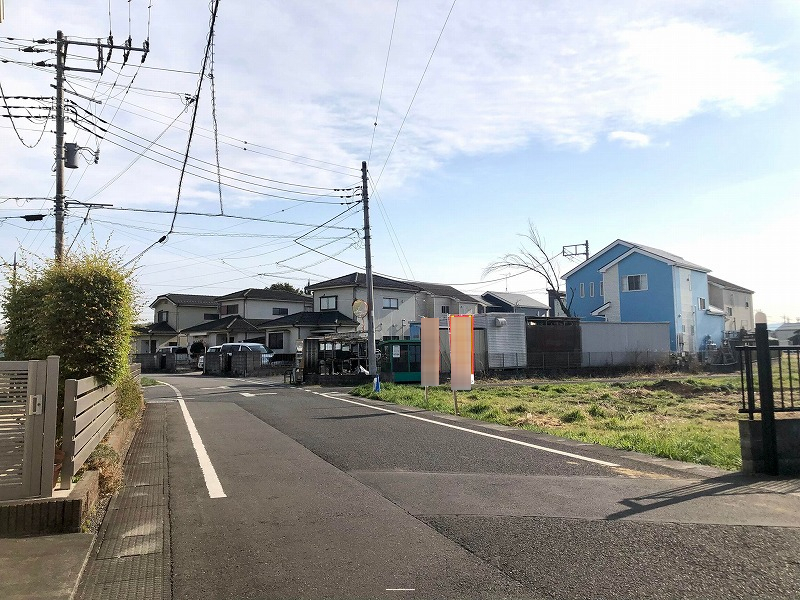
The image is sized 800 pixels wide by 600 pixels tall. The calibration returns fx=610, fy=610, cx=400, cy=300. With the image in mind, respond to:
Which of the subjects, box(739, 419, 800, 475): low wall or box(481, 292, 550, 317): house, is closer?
box(739, 419, 800, 475): low wall

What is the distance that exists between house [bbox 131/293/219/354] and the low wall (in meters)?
56.6

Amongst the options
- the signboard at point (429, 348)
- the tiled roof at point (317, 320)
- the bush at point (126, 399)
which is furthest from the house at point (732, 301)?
the bush at point (126, 399)

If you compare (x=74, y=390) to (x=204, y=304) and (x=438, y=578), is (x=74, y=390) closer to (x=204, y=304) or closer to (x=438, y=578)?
(x=438, y=578)

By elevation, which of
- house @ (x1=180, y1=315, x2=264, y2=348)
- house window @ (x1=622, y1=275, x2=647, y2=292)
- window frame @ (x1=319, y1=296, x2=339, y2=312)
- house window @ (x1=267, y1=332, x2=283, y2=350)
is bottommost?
house window @ (x1=267, y1=332, x2=283, y2=350)

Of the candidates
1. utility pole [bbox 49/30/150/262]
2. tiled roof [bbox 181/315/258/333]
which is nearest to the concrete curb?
utility pole [bbox 49/30/150/262]

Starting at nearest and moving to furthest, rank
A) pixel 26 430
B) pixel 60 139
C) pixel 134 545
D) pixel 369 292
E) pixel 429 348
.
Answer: pixel 134 545
pixel 26 430
pixel 429 348
pixel 60 139
pixel 369 292

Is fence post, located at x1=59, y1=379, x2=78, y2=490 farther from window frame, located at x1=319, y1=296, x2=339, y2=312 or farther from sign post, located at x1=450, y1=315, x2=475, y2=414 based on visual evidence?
window frame, located at x1=319, y1=296, x2=339, y2=312

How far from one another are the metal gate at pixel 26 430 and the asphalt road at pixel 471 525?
1267 millimetres

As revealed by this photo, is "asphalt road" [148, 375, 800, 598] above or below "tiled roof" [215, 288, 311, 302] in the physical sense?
below

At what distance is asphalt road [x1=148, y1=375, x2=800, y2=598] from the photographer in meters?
4.11

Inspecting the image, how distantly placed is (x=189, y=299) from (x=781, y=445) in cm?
5872

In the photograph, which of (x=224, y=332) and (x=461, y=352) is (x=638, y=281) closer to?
(x=461, y=352)

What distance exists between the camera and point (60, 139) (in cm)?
1875

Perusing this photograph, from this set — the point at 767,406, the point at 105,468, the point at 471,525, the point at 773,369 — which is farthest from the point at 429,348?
the point at 471,525
